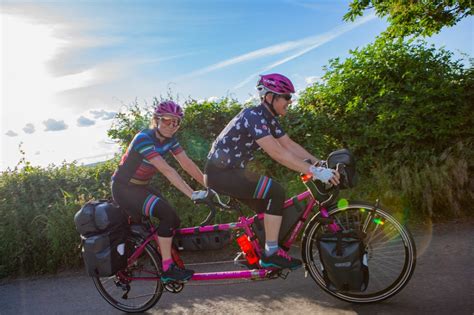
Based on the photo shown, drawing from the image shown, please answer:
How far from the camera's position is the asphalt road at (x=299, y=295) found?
3.89m

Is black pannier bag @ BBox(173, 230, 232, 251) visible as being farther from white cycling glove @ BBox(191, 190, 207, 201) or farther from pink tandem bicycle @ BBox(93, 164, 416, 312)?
white cycling glove @ BBox(191, 190, 207, 201)

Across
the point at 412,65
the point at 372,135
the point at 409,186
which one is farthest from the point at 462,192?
the point at 412,65

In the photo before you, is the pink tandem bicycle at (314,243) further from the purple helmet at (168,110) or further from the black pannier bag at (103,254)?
the purple helmet at (168,110)

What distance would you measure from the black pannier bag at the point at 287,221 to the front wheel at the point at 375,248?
17 centimetres

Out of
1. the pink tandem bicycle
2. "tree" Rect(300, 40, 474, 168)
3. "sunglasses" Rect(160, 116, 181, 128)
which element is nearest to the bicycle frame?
the pink tandem bicycle

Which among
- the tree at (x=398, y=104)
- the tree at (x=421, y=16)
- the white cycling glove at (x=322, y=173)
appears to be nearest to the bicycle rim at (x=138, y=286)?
the white cycling glove at (x=322, y=173)

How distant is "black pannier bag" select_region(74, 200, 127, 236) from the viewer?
4434 millimetres

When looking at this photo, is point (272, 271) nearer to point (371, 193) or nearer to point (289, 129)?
point (371, 193)

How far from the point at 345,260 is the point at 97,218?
8.50 feet

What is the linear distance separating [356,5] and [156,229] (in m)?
10.0

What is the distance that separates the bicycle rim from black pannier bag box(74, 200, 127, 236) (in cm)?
34

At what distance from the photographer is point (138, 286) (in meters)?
5.07

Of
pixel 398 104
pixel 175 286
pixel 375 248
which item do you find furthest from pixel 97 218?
pixel 398 104

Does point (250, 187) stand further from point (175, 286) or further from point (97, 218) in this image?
point (97, 218)
